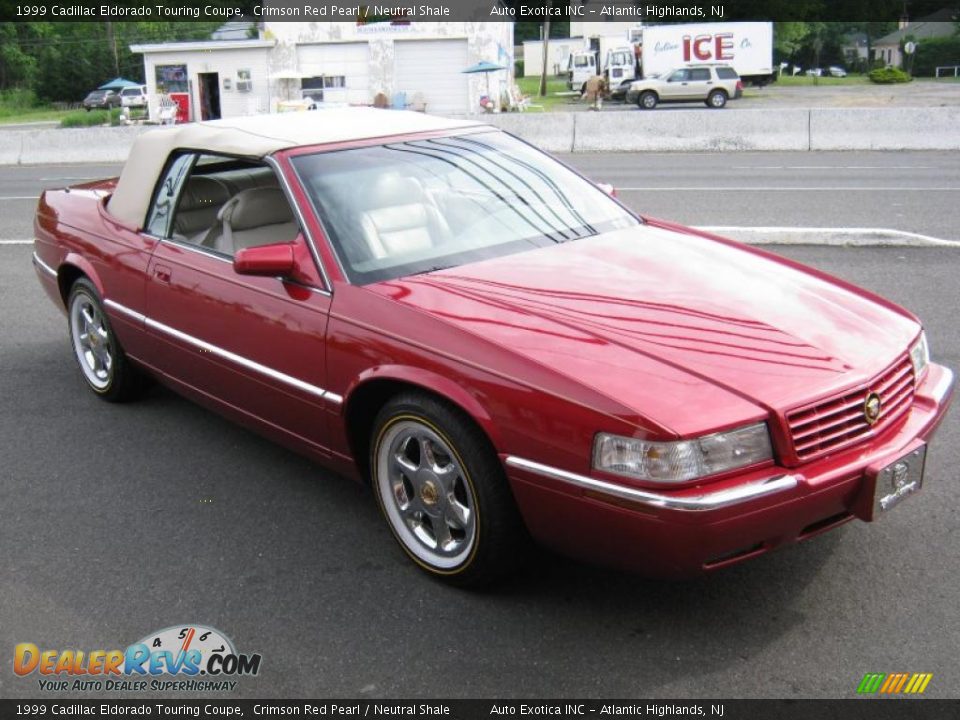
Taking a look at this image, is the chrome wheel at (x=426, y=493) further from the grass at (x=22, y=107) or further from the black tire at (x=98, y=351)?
the grass at (x=22, y=107)

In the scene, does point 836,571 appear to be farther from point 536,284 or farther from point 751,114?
point 751,114

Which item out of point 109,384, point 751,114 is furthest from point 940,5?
point 109,384

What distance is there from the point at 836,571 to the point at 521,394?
1.39 meters

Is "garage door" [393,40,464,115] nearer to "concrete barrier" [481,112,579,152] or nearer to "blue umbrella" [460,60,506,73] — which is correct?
"blue umbrella" [460,60,506,73]

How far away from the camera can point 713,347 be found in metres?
3.29

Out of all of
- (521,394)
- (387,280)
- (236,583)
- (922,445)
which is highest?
(387,280)

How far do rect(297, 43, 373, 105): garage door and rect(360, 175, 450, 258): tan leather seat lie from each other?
40164mm

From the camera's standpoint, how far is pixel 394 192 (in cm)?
425

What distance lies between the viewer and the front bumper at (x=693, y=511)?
2912 mm

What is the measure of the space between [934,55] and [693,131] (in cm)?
6730

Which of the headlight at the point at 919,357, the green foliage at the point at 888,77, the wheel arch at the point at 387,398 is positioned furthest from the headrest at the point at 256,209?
the green foliage at the point at 888,77

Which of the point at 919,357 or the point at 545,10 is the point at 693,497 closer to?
the point at 919,357

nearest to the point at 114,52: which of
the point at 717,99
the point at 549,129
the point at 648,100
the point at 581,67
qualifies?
the point at 581,67

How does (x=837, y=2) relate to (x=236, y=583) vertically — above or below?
above
